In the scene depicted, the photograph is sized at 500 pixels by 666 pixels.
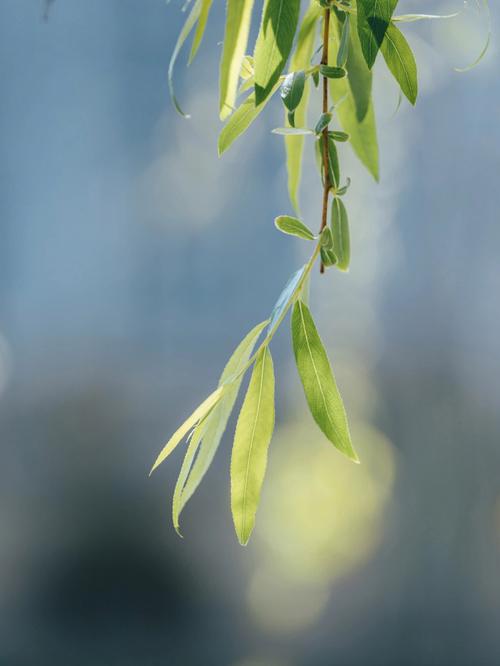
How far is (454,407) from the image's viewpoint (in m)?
1.72

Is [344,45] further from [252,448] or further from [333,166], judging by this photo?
[252,448]

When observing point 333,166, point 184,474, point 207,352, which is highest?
point 333,166

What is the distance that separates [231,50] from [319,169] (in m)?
0.06

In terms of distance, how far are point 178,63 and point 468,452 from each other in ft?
3.21

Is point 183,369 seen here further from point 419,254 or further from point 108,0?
point 108,0

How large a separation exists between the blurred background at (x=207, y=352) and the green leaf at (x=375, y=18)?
54.5 inches

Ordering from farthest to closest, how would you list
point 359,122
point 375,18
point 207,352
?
point 207,352
point 359,122
point 375,18

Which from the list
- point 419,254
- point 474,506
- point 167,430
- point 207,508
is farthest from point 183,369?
point 474,506

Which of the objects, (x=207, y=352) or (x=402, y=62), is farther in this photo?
(x=207, y=352)

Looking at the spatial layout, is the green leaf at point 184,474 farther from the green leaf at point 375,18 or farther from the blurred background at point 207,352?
the blurred background at point 207,352

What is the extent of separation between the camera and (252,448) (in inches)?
12.9

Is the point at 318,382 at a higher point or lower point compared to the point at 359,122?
lower

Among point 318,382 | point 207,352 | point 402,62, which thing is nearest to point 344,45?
point 402,62

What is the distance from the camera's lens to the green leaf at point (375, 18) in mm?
Answer: 266
